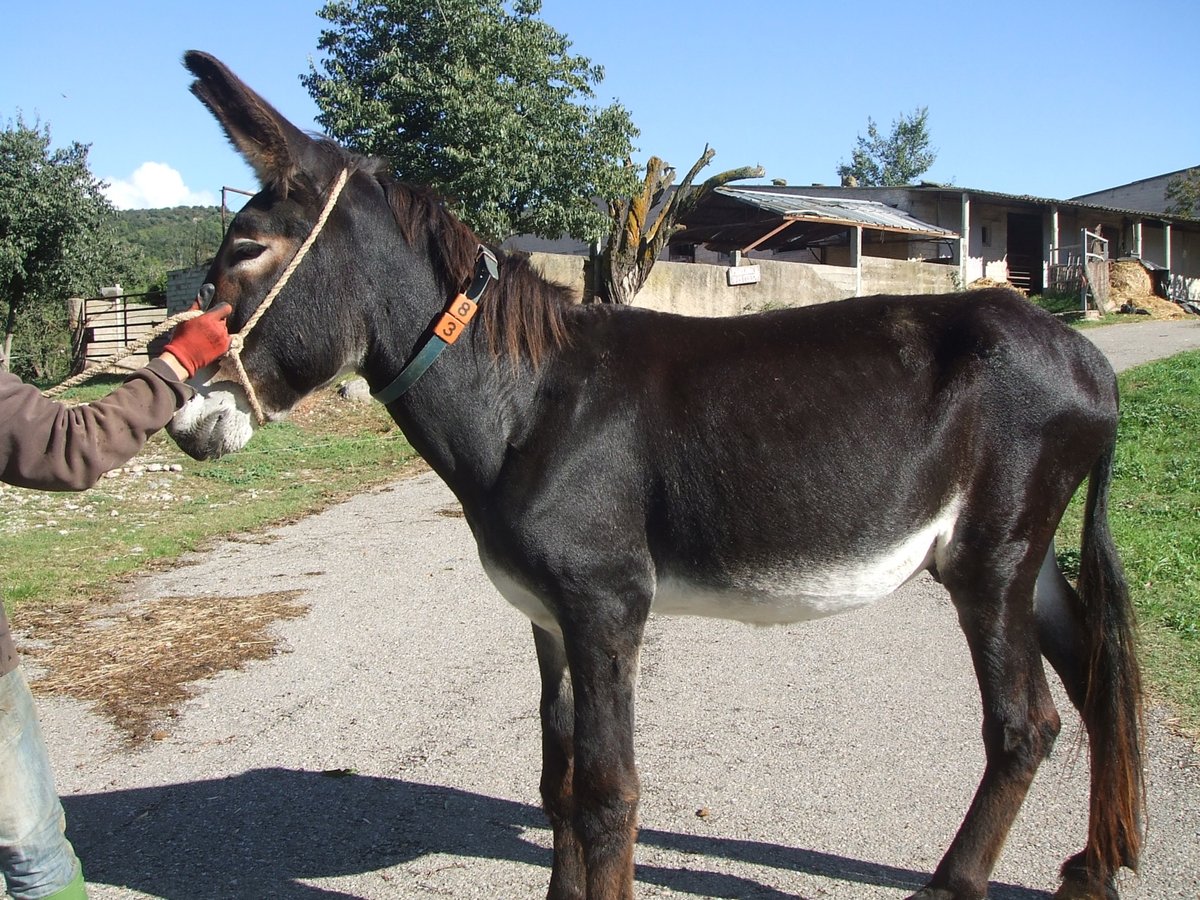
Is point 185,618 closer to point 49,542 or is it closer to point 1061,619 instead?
point 49,542

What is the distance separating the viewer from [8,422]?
212cm

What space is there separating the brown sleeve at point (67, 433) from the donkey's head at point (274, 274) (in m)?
0.28

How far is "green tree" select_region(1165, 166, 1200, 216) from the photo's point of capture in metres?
39.7

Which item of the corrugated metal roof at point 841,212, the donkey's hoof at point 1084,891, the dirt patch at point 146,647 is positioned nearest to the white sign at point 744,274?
the corrugated metal roof at point 841,212

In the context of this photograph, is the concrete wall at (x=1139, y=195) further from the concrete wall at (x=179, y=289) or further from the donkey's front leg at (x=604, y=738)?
the donkey's front leg at (x=604, y=738)

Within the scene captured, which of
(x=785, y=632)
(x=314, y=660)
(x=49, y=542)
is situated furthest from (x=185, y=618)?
(x=785, y=632)

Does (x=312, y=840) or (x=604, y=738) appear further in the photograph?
(x=312, y=840)

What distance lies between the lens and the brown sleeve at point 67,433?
7.02ft

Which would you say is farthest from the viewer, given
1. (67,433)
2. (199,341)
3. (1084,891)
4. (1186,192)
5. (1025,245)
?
(1186,192)

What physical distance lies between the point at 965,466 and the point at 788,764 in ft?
5.64

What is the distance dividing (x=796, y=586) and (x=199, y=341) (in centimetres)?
183

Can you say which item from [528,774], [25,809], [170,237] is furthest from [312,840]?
[170,237]

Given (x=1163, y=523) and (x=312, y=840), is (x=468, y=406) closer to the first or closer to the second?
(x=312, y=840)

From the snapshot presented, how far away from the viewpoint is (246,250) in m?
2.64
